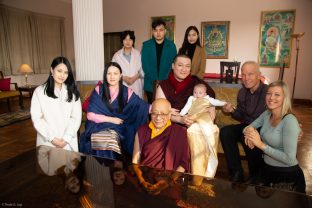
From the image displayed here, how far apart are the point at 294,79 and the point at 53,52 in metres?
7.91

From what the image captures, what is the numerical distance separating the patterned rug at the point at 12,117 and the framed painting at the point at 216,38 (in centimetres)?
552

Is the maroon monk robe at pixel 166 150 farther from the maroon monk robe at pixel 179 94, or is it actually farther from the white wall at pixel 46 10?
the white wall at pixel 46 10

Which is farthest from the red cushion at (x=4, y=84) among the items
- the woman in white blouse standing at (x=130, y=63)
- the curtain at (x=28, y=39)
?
the woman in white blouse standing at (x=130, y=63)

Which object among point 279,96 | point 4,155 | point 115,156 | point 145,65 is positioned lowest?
point 4,155

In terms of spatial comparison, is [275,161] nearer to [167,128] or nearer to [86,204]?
[167,128]

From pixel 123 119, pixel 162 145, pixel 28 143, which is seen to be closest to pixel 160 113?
pixel 162 145

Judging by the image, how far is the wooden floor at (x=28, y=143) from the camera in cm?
299

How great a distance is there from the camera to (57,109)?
235 centimetres

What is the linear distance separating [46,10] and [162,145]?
27.1 ft

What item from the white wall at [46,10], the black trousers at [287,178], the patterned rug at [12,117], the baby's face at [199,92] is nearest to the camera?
the black trousers at [287,178]

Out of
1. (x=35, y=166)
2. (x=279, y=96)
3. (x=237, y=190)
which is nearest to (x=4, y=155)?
(x=35, y=166)

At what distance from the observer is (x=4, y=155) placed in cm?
337

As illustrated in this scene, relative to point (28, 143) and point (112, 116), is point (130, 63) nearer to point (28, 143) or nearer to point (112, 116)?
point (112, 116)

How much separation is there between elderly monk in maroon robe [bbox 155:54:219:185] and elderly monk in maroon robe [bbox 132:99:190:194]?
0.30 m
